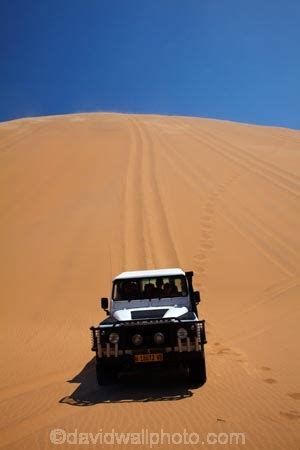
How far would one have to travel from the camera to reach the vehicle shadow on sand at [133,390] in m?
6.26

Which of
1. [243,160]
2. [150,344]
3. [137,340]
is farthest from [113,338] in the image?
[243,160]

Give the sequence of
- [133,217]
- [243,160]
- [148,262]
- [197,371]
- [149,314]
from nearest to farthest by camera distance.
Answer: [197,371] < [149,314] < [148,262] < [133,217] < [243,160]

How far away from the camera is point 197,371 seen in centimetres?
670

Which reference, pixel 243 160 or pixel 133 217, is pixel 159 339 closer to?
pixel 133 217

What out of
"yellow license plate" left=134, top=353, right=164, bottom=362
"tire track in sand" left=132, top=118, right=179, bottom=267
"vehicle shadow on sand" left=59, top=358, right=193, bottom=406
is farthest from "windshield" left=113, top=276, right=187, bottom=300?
"tire track in sand" left=132, top=118, right=179, bottom=267

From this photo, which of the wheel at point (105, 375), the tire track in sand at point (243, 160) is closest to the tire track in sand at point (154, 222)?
the tire track in sand at point (243, 160)

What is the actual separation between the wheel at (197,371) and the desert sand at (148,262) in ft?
0.64

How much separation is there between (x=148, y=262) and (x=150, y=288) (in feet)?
23.4

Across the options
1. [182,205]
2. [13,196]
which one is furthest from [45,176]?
[182,205]

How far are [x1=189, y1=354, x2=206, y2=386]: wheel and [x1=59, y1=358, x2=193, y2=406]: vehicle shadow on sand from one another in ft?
0.50

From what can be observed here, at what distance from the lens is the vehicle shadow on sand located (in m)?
6.26

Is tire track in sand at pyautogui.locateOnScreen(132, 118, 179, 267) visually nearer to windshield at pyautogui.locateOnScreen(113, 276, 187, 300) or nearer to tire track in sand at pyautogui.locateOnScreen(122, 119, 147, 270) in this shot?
tire track in sand at pyautogui.locateOnScreen(122, 119, 147, 270)

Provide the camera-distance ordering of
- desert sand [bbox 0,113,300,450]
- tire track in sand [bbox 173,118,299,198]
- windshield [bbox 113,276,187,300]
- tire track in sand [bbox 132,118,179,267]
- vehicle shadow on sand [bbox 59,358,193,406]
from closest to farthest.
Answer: desert sand [bbox 0,113,300,450] < vehicle shadow on sand [bbox 59,358,193,406] < windshield [bbox 113,276,187,300] < tire track in sand [bbox 132,118,179,267] < tire track in sand [bbox 173,118,299,198]

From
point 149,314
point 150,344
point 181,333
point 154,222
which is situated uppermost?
point 154,222
